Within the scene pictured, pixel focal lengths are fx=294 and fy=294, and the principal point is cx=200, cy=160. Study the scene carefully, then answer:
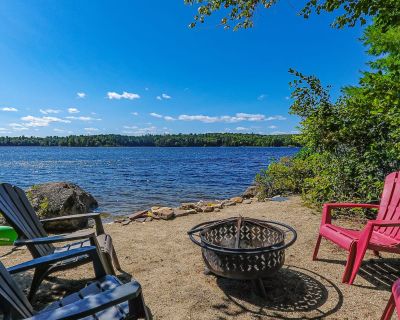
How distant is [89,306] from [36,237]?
2.05 meters

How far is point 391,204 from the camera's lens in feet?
13.2

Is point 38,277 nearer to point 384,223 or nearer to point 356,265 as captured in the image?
point 356,265

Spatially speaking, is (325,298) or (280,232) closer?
(325,298)

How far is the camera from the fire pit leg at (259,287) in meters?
3.12

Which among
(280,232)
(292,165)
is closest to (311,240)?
(280,232)

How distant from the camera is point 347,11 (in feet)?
16.8

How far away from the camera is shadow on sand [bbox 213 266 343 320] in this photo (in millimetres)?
2855

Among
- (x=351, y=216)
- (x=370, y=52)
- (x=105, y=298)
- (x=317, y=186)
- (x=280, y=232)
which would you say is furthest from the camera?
(x=370, y=52)

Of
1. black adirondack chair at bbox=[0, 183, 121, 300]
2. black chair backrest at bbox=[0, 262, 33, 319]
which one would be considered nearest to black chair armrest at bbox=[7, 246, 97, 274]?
black adirondack chair at bbox=[0, 183, 121, 300]

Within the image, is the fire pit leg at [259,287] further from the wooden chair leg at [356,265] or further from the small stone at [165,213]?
the small stone at [165,213]

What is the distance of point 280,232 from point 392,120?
3.56 metres

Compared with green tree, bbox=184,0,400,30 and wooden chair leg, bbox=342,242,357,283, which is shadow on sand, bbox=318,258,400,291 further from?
green tree, bbox=184,0,400,30

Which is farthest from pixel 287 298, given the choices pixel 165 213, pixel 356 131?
pixel 356 131

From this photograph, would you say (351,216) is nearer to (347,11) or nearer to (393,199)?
(393,199)
